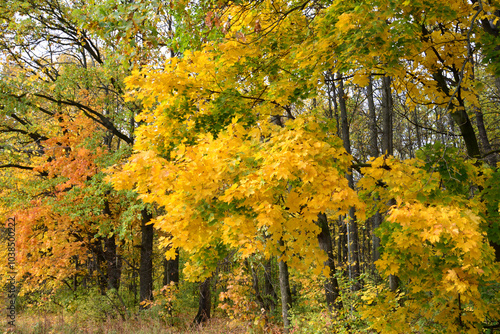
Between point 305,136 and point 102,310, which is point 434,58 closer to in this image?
point 305,136

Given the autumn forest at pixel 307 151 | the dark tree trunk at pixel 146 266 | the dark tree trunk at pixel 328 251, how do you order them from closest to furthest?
the autumn forest at pixel 307 151 < the dark tree trunk at pixel 328 251 < the dark tree trunk at pixel 146 266

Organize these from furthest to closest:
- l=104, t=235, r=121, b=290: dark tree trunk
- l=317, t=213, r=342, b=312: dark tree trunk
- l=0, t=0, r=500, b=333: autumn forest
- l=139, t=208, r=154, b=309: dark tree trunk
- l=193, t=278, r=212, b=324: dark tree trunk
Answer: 1. l=104, t=235, r=121, b=290: dark tree trunk
2. l=139, t=208, r=154, b=309: dark tree trunk
3. l=193, t=278, r=212, b=324: dark tree trunk
4. l=317, t=213, r=342, b=312: dark tree trunk
5. l=0, t=0, r=500, b=333: autumn forest

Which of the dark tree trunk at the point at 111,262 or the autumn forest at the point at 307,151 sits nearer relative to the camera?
the autumn forest at the point at 307,151

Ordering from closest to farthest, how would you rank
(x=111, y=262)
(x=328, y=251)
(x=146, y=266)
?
1. (x=328, y=251)
2. (x=146, y=266)
3. (x=111, y=262)

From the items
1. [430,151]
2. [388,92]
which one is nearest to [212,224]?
[430,151]

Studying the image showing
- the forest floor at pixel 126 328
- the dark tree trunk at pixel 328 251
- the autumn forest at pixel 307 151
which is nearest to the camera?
the autumn forest at pixel 307 151

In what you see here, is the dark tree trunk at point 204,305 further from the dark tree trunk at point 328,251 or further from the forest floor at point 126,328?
the dark tree trunk at point 328,251

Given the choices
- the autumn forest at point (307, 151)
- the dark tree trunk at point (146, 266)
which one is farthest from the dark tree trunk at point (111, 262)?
the autumn forest at point (307, 151)

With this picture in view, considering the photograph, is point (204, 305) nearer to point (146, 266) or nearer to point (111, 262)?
point (146, 266)

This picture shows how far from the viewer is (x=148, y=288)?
10.9 m

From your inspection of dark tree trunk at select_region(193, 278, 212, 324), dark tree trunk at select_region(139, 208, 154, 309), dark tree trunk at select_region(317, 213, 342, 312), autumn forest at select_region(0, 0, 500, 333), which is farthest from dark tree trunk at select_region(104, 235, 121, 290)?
dark tree trunk at select_region(317, 213, 342, 312)

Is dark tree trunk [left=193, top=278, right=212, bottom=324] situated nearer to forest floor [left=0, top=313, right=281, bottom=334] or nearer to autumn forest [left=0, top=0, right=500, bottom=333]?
forest floor [left=0, top=313, right=281, bottom=334]

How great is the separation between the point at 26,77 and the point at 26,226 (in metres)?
4.77

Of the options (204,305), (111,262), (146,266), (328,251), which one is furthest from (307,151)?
(111,262)
